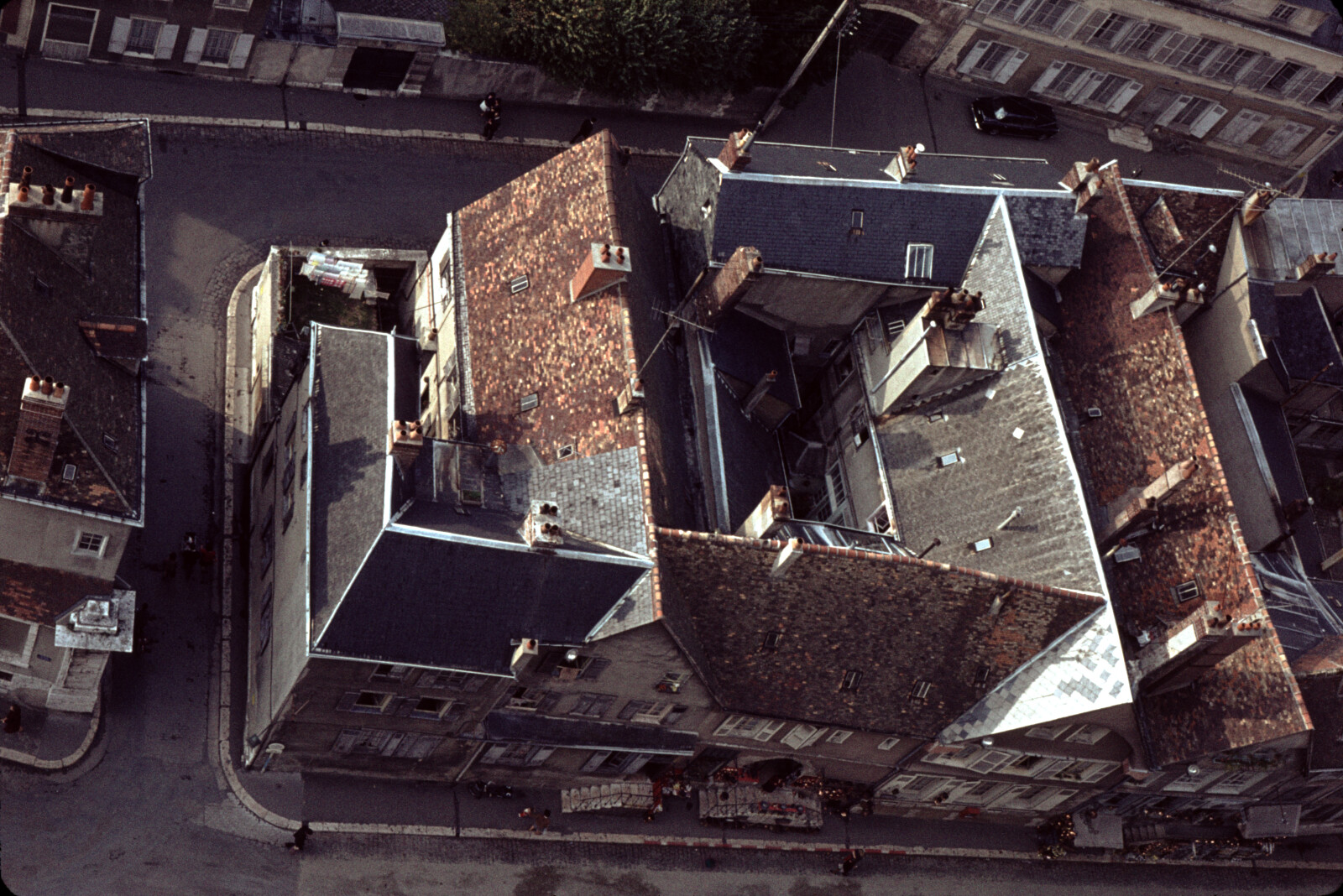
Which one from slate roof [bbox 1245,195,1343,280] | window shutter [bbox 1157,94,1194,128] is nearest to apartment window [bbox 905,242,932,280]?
slate roof [bbox 1245,195,1343,280]

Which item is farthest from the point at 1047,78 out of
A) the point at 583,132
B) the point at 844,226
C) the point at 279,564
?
the point at 279,564

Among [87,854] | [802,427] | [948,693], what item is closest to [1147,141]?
[802,427]

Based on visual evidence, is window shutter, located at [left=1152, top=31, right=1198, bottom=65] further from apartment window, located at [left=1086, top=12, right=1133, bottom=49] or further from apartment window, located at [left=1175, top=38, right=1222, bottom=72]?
apartment window, located at [left=1086, top=12, right=1133, bottom=49]

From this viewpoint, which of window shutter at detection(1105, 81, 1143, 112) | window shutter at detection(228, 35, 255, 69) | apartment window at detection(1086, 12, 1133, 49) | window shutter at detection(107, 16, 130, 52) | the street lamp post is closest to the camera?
window shutter at detection(107, 16, 130, 52)

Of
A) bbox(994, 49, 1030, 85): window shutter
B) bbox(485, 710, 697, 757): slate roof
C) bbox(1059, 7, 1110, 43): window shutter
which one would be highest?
bbox(1059, 7, 1110, 43): window shutter

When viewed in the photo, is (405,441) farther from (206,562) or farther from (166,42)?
(166,42)

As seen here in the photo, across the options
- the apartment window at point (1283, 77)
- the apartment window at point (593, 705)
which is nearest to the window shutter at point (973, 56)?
the apartment window at point (1283, 77)
